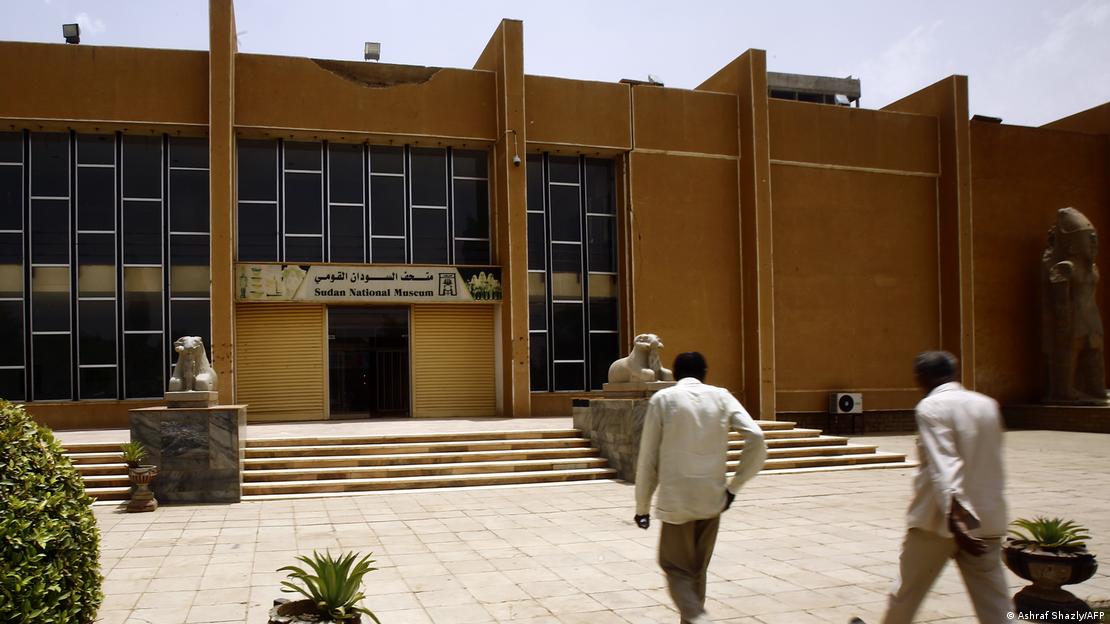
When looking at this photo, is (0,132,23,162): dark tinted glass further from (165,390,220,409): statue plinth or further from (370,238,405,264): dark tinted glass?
(165,390,220,409): statue plinth

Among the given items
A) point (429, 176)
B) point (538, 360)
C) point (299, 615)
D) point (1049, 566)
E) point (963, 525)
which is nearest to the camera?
point (963, 525)

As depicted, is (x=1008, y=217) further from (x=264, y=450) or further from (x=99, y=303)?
(x=99, y=303)

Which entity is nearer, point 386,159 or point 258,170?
point 258,170

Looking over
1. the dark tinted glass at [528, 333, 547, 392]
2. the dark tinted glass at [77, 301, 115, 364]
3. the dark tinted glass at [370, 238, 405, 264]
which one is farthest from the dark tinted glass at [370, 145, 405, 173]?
the dark tinted glass at [77, 301, 115, 364]

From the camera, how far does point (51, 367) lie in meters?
18.8

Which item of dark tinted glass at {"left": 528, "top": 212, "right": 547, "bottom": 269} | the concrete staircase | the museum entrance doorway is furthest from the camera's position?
dark tinted glass at {"left": 528, "top": 212, "right": 547, "bottom": 269}

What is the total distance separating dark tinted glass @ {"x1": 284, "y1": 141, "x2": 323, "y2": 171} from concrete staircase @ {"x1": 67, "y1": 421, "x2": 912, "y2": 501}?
322 inches

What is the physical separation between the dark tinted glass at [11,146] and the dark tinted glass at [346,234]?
6.85 meters

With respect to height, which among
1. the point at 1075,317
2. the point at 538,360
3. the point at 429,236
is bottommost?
the point at 538,360

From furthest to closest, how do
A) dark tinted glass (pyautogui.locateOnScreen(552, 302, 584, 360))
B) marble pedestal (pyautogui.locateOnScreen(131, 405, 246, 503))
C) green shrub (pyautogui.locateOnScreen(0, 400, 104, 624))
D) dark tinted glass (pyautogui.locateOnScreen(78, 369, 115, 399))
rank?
1. dark tinted glass (pyautogui.locateOnScreen(552, 302, 584, 360))
2. dark tinted glass (pyautogui.locateOnScreen(78, 369, 115, 399))
3. marble pedestal (pyautogui.locateOnScreen(131, 405, 246, 503))
4. green shrub (pyautogui.locateOnScreen(0, 400, 104, 624))

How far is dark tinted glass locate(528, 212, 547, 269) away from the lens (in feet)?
70.4

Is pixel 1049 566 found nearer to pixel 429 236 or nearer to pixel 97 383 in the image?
pixel 429 236

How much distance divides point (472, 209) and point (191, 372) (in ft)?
32.8

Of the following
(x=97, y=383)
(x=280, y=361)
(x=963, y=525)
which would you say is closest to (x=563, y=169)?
(x=280, y=361)
